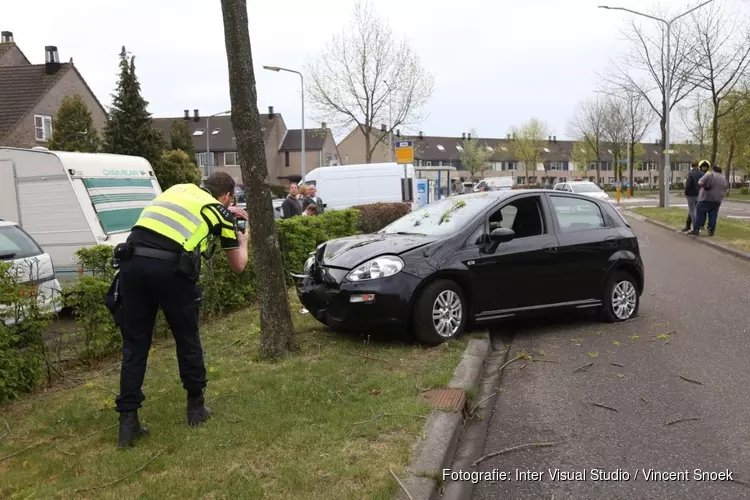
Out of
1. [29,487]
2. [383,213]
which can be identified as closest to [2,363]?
[29,487]

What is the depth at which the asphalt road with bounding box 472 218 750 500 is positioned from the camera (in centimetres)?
352

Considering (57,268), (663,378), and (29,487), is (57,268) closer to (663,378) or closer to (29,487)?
(29,487)

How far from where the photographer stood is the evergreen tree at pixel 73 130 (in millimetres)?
27562

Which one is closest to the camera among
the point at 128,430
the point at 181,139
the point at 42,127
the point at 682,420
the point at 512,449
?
the point at 128,430

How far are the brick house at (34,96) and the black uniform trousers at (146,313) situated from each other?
31.8m

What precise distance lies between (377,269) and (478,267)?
1.07 metres

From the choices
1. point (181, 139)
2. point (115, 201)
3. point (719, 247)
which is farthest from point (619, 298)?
point (181, 139)

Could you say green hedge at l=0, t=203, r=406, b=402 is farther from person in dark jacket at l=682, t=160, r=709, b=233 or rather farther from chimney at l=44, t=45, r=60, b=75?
chimney at l=44, t=45, r=60, b=75

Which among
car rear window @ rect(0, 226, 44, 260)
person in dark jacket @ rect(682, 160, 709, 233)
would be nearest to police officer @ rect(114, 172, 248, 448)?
car rear window @ rect(0, 226, 44, 260)

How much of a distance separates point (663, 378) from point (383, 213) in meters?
10.0

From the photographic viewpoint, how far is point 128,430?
3820 millimetres

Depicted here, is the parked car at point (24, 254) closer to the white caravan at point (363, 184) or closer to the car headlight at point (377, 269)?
the car headlight at point (377, 269)

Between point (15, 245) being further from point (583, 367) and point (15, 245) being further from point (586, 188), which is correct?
point (586, 188)

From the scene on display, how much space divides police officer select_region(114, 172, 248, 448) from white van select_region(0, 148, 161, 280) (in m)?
5.85
